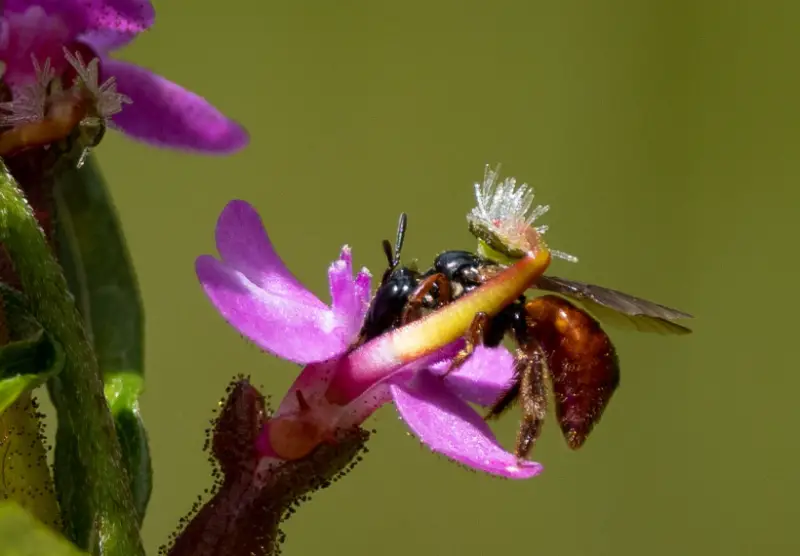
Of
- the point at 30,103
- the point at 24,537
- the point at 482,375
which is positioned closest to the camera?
the point at 24,537

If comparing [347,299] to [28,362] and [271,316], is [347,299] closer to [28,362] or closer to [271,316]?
[271,316]

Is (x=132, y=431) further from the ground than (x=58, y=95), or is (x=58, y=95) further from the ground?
(x=58, y=95)

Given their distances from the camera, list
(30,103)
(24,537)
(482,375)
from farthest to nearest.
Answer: (482,375), (30,103), (24,537)

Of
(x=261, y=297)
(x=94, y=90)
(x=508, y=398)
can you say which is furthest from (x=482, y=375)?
(x=94, y=90)

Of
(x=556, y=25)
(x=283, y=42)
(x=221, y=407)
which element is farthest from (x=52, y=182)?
(x=556, y=25)

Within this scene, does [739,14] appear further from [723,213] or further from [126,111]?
[126,111]

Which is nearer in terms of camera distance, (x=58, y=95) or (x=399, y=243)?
(x=58, y=95)

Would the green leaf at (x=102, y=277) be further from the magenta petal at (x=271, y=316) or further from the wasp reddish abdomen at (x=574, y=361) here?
the wasp reddish abdomen at (x=574, y=361)

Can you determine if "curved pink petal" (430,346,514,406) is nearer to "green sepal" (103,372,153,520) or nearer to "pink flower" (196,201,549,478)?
"pink flower" (196,201,549,478)
